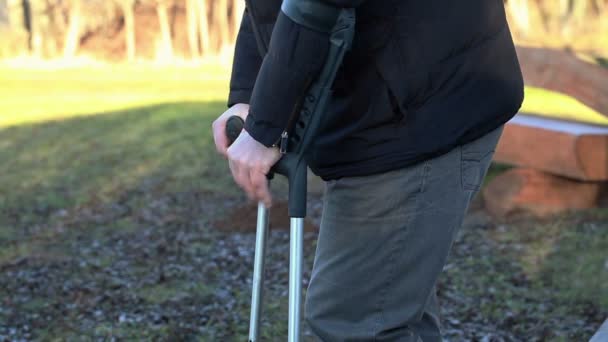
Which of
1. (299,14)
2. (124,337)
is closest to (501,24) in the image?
(299,14)

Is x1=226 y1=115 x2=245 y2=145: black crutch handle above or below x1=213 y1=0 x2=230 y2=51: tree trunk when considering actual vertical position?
above

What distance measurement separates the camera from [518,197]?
6.00m

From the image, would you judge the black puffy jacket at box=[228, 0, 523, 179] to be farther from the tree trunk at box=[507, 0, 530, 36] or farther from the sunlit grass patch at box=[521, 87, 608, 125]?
the tree trunk at box=[507, 0, 530, 36]

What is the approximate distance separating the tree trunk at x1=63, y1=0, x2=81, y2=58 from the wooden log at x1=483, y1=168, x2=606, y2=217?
24301 millimetres

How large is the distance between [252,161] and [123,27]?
28.6m

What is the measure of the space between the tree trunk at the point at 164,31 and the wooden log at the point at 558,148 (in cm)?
2343

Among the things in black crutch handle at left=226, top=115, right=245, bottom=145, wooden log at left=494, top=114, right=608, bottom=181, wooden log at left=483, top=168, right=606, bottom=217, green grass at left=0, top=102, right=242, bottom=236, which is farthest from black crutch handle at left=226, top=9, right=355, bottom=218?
green grass at left=0, top=102, right=242, bottom=236

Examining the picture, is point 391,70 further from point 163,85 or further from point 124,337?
point 163,85

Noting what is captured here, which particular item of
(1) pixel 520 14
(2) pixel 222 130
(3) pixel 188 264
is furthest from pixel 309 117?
(1) pixel 520 14

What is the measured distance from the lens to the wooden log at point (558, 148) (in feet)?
17.7

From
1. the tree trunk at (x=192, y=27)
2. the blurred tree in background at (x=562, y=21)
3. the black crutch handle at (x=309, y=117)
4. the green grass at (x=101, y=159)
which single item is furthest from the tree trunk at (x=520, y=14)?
the black crutch handle at (x=309, y=117)

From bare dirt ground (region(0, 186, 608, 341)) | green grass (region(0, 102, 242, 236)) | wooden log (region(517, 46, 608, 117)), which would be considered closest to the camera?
bare dirt ground (region(0, 186, 608, 341))

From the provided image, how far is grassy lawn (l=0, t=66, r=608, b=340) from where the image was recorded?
4.66 metres

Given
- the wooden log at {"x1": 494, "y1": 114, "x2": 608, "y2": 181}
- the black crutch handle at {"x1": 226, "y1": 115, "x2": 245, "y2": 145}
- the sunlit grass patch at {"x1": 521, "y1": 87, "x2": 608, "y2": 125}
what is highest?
the black crutch handle at {"x1": 226, "y1": 115, "x2": 245, "y2": 145}
